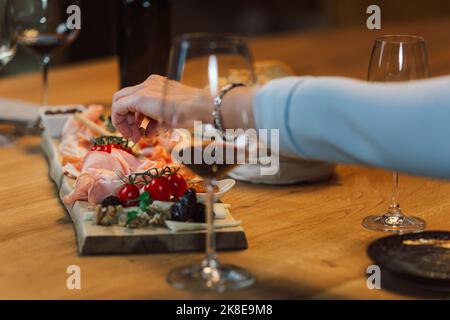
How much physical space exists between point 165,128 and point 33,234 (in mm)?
322

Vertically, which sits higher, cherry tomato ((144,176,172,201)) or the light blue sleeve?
the light blue sleeve

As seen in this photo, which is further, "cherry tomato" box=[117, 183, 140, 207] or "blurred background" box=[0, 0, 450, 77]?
"blurred background" box=[0, 0, 450, 77]

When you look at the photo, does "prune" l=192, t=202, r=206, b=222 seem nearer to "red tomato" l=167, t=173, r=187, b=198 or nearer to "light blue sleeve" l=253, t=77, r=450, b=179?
"red tomato" l=167, t=173, r=187, b=198

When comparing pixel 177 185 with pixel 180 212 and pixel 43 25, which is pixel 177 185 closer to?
pixel 180 212

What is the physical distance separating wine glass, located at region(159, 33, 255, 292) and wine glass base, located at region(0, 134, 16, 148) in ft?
2.86

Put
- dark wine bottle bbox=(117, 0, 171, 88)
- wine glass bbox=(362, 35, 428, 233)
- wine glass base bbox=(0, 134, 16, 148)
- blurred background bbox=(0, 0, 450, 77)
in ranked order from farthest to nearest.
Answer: blurred background bbox=(0, 0, 450, 77) → dark wine bottle bbox=(117, 0, 171, 88) → wine glass base bbox=(0, 134, 16, 148) → wine glass bbox=(362, 35, 428, 233)

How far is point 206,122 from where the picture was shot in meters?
1.20

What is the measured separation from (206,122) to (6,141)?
95 cm

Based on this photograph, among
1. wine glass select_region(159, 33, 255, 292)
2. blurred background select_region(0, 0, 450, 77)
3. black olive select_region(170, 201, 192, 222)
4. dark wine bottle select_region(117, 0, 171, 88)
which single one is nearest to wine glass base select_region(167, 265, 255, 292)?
wine glass select_region(159, 33, 255, 292)

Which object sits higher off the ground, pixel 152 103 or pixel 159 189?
pixel 152 103

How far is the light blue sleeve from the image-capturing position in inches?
43.7

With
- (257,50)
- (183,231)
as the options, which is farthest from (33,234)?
(257,50)

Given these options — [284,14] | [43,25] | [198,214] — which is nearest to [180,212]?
[198,214]
